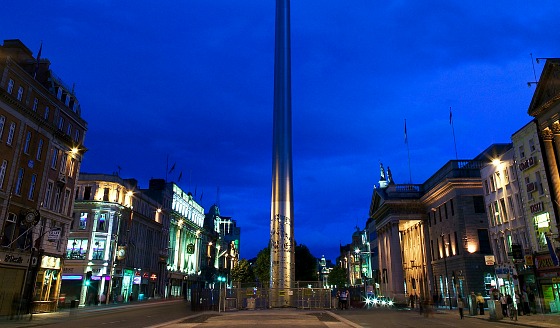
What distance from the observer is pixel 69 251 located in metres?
67.5

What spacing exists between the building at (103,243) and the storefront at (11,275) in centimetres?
2158

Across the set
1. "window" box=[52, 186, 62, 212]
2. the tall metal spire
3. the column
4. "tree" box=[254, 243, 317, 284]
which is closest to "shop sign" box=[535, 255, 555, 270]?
the column

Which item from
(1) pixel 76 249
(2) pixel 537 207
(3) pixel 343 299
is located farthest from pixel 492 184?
(1) pixel 76 249

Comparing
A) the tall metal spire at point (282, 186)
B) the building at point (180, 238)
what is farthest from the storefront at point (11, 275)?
the building at point (180, 238)

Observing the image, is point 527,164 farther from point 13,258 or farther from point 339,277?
point 339,277

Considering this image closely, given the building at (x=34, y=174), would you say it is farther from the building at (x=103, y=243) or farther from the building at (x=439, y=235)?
the building at (x=439, y=235)

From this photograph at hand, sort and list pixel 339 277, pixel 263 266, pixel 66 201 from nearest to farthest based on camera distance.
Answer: pixel 66 201 < pixel 263 266 < pixel 339 277

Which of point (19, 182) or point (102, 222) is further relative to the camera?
point (102, 222)

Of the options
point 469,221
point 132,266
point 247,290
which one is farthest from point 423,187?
point 132,266

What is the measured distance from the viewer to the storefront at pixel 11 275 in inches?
1507

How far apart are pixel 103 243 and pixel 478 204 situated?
2335 inches

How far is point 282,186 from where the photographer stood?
44344 mm

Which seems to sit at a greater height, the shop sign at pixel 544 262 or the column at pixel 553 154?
the column at pixel 553 154

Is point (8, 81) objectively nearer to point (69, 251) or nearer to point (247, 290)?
point (247, 290)
